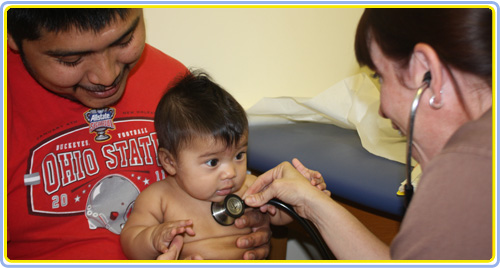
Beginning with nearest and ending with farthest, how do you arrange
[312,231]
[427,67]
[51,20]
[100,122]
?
[427,67] → [51,20] → [312,231] → [100,122]

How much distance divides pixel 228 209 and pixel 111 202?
343 millimetres

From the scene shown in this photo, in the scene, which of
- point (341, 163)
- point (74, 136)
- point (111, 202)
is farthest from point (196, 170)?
point (341, 163)

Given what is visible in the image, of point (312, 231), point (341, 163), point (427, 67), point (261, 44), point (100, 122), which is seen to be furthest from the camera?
point (261, 44)

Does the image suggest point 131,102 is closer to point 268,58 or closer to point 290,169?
point 290,169

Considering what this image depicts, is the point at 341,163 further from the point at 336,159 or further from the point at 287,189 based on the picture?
the point at 287,189

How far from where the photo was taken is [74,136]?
1.32 meters

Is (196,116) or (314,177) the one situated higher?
(196,116)

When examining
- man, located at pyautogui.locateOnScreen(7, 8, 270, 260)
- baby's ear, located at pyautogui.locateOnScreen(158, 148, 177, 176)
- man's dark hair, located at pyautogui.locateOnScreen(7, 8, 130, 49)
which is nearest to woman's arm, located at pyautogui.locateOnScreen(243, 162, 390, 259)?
man, located at pyautogui.locateOnScreen(7, 8, 270, 260)

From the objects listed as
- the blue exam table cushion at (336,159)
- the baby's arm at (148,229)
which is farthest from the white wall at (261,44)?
the baby's arm at (148,229)

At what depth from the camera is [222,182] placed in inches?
53.1

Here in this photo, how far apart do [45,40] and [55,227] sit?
0.52 metres

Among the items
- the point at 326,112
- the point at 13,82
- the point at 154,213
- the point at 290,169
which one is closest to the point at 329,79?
A: the point at 326,112

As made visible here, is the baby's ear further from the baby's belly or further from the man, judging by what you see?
the baby's belly

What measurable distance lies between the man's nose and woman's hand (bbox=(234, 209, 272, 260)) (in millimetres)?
564
